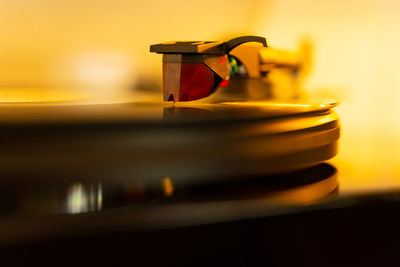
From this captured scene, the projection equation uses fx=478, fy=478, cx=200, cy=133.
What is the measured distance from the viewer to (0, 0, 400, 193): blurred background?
902 mm

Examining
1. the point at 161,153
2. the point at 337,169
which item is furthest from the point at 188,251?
the point at 337,169

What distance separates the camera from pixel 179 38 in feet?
3.39

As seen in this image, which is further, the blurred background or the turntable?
the blurred background

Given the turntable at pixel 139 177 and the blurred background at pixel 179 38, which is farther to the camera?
the blurred background at pixel 179 38

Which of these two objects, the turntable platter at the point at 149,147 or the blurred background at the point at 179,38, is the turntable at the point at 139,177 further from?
the blurred background at the point at 179,38

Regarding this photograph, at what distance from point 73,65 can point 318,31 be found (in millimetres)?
517

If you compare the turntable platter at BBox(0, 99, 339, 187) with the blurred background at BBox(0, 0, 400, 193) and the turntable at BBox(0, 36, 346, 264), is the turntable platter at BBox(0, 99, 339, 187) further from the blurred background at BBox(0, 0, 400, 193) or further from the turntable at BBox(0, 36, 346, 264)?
the blurred background at BBox(0, 0, 400, 193)

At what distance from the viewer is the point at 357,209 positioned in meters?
0.42

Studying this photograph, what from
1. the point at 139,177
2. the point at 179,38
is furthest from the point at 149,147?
the point at 179,38

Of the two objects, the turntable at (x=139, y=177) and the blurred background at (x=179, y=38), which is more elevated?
the blurred background at (x=179, y=38)

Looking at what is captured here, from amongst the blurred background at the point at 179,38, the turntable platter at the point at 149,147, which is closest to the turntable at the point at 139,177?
the turntable platter at the point at 149,147

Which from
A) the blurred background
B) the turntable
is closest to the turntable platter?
the turntable

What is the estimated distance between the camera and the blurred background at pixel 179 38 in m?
0.90

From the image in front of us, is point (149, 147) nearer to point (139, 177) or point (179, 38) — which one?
point (139, 177)
